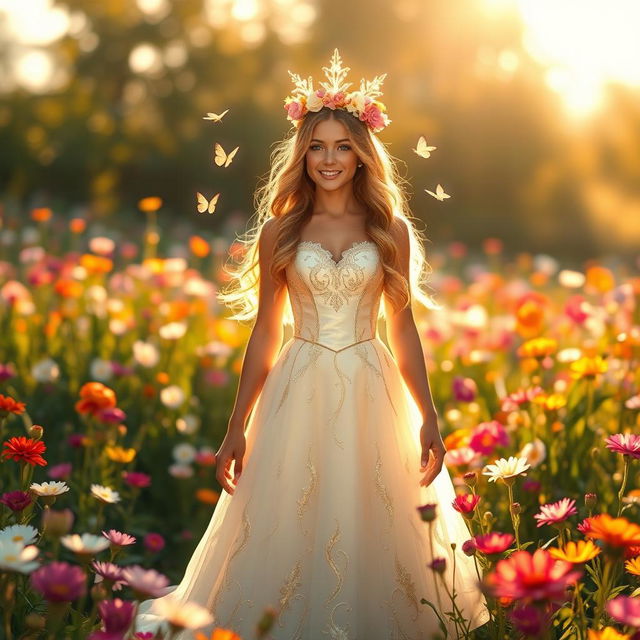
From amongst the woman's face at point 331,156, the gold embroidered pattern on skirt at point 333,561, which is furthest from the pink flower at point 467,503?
the woman's face at point 331,156

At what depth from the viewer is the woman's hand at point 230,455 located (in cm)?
291

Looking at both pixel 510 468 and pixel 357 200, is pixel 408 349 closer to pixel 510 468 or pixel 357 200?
pixel 357 200

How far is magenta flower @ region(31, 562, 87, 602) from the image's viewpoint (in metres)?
1.66

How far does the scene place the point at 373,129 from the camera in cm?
308

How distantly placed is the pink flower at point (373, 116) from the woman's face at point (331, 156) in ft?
0.27

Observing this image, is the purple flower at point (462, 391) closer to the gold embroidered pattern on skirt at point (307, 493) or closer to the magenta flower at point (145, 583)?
the gold embroidered pattern on skirt at point (307, 493)

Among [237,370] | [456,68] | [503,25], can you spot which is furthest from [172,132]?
[237,370]

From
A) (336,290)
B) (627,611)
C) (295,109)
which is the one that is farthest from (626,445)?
(295,109)

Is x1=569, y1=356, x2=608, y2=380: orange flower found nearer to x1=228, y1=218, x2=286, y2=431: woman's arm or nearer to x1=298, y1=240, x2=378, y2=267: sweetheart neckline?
x1=298, y1=240, x2=378, y2=267: sweetheart neckline

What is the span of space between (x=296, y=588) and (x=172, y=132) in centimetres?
1637

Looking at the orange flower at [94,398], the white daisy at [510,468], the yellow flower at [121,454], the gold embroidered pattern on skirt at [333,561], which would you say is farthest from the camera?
the orange flower at [94,398]

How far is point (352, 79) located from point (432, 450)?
48.5ft

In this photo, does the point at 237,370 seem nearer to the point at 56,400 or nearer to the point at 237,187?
the point at 56,400

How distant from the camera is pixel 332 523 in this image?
8.97 feet
